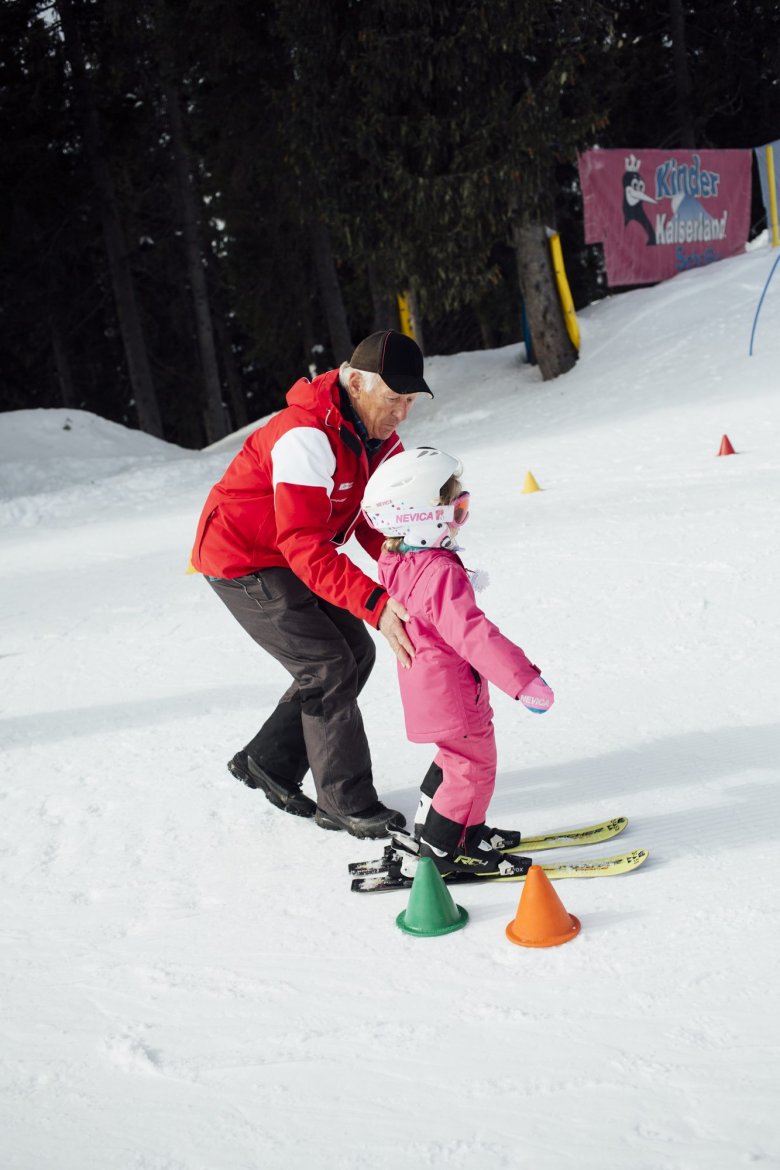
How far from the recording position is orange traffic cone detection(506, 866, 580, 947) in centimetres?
293

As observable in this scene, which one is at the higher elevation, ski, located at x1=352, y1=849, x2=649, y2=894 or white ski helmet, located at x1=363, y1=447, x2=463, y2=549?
white ski helmet, located at x1=363, y1=447, x2=463, y2=549

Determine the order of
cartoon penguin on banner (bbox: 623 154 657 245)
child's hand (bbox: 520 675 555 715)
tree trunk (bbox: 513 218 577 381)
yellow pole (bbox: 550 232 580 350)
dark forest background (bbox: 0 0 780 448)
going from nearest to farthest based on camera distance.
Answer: child's hand (bbox: 520 675 555 715)
dark forest background (bbox: 0 0 780 448)
tree trunk (bbox: 513 218 577 381)
yellow pole (bbox: 550 232 580 350)
cartoon penguin on banner (bbox: 623 154 657 245)

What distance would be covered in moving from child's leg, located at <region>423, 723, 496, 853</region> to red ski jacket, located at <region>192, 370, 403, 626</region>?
0.49 meters

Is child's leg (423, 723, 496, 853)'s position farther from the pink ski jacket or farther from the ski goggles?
the ski goggles

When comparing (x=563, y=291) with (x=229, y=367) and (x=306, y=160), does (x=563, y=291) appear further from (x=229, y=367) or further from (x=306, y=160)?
(x=229, y=367)

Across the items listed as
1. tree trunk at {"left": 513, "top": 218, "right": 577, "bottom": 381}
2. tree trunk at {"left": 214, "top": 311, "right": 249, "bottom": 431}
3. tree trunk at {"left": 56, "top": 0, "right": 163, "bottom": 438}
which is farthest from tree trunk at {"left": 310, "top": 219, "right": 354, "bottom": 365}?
tree trunk at {"left": 214, "top": 311, "right": 249, "bottom": 431}

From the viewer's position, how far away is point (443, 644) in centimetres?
335

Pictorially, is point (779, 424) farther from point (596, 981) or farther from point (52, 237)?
point (52, 237)

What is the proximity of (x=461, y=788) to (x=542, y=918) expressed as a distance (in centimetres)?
58

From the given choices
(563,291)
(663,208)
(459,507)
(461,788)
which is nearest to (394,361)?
(459,507)

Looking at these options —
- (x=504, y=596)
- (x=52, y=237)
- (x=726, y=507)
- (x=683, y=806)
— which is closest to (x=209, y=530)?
(x=683, y=806)

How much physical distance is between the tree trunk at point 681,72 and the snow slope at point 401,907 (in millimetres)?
16260

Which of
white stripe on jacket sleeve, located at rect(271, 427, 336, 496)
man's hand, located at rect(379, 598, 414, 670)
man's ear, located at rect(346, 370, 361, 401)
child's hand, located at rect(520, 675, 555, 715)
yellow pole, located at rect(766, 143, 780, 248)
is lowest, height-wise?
child's hand, located at rect(520, 675, 555, 715)

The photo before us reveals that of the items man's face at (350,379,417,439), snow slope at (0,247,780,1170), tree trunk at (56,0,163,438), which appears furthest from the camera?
tree trunk at (56,0,163,438)
